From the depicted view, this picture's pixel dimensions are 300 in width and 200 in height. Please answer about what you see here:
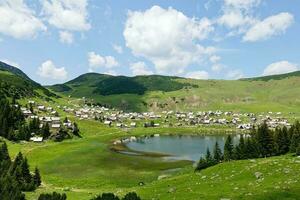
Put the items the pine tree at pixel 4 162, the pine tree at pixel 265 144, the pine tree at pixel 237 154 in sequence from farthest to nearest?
the pine tree at pixel 265 144 → the pine tree at pixel 237 154 → the pine tree at pixel 4 162

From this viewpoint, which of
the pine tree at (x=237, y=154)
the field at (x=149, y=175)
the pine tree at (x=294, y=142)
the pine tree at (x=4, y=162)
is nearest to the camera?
the field at (x=149, y=175)

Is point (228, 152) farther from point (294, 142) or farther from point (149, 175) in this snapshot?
point (149, 175)

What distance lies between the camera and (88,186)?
101 m

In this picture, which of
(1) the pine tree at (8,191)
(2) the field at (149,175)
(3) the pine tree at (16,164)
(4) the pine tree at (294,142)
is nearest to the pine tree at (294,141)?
(4) the pine tree at (294,142)

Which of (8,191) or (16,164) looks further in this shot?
(16,164)

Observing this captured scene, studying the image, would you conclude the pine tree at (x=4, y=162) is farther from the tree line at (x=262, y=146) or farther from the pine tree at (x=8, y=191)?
the tree line at (x=262, y=146)

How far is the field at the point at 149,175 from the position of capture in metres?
67.1

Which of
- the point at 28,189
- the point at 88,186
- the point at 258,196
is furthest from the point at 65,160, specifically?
the point at 258,196

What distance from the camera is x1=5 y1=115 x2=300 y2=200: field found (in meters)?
67.1

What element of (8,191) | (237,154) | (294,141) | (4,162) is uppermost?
(294,141)

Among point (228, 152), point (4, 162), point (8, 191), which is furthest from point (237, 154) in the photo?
point (8, 191)

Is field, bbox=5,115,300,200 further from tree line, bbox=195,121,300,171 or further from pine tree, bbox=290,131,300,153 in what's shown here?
tree line, bbox=195,121,300,171

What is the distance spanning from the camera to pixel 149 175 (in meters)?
115

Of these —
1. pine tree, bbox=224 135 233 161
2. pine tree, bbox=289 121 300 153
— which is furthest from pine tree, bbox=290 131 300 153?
pine tree, bbox=224 135 233 161
